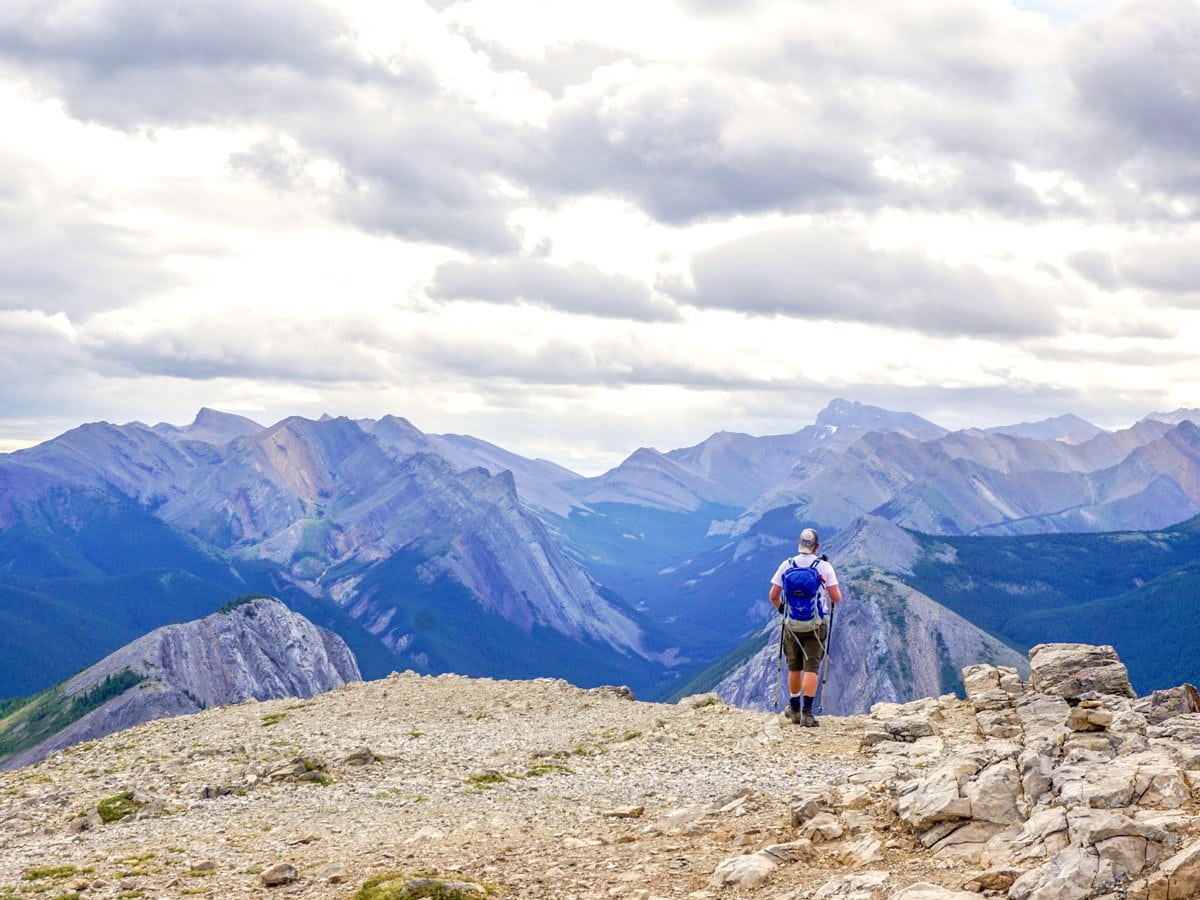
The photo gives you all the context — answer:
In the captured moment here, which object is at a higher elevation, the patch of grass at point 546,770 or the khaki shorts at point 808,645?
the khaki shorts at point 808,645

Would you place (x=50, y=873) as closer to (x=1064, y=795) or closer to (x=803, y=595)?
(x=1064, y=795)

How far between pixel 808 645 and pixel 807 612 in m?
1.40

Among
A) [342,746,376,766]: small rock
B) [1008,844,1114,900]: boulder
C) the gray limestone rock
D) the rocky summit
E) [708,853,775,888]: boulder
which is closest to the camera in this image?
[1008,844,1114,900]: boulder

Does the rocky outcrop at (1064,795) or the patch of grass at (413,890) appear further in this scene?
the patch of grass at (413,890)

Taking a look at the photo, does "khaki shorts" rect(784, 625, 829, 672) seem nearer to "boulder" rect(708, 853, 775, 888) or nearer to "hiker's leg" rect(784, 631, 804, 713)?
"hiker's leg" rect(784, 631, 804, 713)

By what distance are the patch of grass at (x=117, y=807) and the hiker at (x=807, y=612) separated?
2020 centimetres

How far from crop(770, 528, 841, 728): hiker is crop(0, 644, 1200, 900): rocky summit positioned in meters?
1.55

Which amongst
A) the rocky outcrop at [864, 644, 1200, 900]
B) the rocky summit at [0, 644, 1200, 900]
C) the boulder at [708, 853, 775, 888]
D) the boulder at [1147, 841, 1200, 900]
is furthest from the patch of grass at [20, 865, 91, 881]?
the boulder at [1147, 841, 1200, 900]

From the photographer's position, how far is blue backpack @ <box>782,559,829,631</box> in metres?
36.7

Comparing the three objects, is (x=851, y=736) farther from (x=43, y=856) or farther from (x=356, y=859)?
(x=43, y=856)

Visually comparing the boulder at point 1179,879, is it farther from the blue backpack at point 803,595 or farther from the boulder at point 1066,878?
the blue backpack at point 803,595

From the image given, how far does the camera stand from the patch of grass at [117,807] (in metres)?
30.9

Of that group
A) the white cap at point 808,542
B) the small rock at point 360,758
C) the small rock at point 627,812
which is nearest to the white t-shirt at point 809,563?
the white cap at point 808,542

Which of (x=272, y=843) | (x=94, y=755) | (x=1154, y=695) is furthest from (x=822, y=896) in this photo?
(x=94, y=755)
